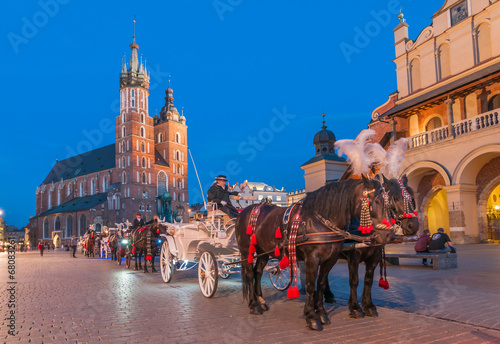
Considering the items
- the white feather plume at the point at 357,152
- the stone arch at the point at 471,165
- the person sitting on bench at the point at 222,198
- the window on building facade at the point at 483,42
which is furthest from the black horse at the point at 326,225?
the window on building facade at the point at 483,42

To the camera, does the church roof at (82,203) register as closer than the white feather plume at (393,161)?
No

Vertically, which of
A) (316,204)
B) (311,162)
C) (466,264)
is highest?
(311,162)

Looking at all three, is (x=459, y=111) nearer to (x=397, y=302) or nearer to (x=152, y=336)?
(x=397, y=302)

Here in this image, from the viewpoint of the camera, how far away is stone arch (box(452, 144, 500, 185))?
17.8 meters

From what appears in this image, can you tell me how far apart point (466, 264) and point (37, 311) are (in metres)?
11.1

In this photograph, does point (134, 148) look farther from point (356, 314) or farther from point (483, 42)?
point (356, 314)

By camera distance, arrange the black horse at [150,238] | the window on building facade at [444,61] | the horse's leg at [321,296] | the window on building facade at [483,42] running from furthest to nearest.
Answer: the window on building facade at [444,61] → the window on building facade at [483,42] → the black horse at [150,238] → the horse's leg at [321,296]

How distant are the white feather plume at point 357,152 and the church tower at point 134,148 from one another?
75.9m

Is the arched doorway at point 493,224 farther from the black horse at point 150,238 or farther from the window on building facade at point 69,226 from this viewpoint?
the window on building facade at point 69,226

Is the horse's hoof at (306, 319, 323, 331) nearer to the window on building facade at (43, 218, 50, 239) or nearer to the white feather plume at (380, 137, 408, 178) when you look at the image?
the white feather plume at (380, 137, 408, 178)

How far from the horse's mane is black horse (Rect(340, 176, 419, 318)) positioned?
0.50 meters

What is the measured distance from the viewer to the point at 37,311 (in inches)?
269

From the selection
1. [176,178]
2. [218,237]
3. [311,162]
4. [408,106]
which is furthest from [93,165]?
[218,237]

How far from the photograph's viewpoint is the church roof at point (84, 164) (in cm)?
8838
